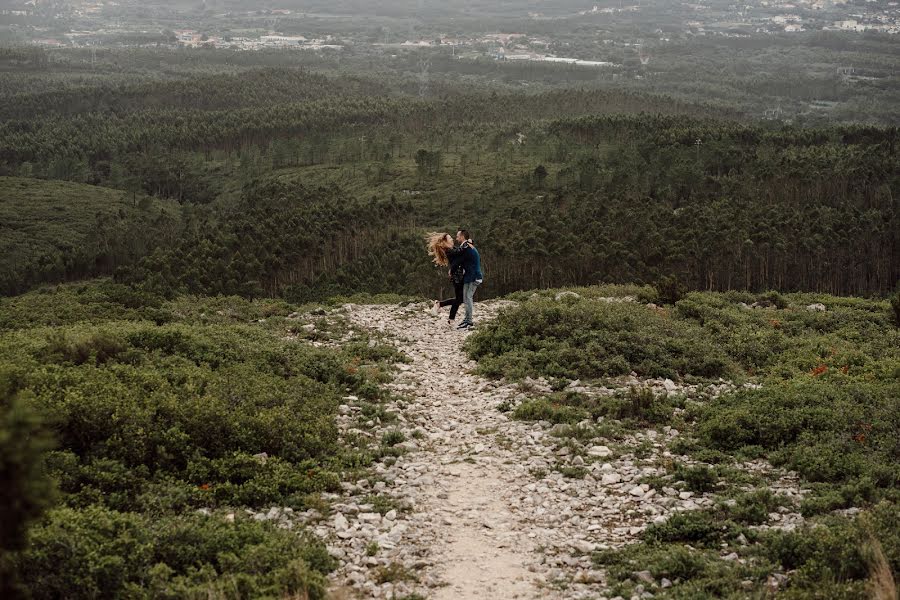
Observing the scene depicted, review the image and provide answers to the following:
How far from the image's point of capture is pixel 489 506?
14344mm

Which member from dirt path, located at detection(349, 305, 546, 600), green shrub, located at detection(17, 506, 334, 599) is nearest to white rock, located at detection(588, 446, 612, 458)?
dirt path, located at detection(349, 305, 546, 600)

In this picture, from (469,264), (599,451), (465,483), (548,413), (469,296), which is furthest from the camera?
(469,296)

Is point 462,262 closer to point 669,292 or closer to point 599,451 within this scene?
point 669,292

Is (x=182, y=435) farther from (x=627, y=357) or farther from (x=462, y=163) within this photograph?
(x=462, y=163)

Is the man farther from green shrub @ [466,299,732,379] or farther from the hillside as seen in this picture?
the hillside

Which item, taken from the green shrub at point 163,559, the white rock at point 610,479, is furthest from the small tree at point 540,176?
the green shrub at point 163,559

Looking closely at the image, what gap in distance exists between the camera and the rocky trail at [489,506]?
11836 millimetres

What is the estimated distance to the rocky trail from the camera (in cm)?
1184

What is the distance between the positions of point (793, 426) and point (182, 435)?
1184 centimetres

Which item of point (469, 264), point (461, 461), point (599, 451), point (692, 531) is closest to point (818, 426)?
point (599, 451)

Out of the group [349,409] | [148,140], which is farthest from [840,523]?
[148,140]

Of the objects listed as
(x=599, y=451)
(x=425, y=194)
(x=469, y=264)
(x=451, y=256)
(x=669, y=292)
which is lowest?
(x=425, y=194)

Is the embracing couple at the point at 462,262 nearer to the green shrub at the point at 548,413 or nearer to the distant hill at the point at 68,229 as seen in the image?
the green shrub at the point at 548,413

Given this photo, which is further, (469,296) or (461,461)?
(469,296)
